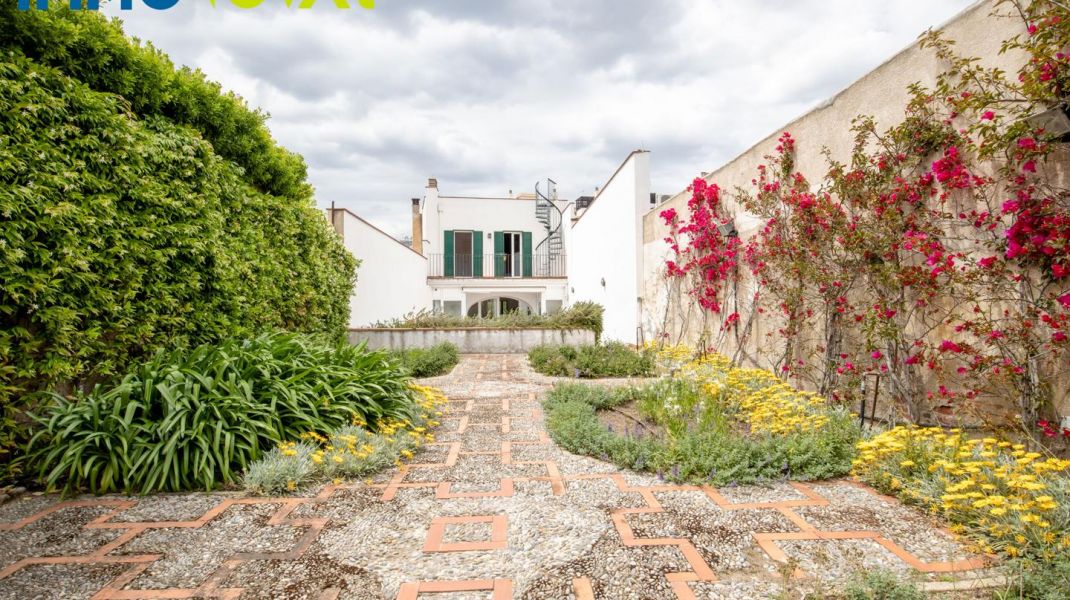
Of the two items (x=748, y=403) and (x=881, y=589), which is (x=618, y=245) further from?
(x=881, y=589)

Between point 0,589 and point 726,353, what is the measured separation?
5.96 meters

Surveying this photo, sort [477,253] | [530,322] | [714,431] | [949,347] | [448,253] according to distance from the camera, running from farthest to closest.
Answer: [477,253]
[448,253]
[530,322]
[714,431]
[949,347]

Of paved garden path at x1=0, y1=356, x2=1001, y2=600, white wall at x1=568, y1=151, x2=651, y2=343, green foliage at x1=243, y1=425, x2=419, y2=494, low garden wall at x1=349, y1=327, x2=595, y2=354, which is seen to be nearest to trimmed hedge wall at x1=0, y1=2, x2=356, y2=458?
A: paved garden path at x1=0, y1=356, x2=1001, y2=600

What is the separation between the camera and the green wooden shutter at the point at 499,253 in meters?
17.8

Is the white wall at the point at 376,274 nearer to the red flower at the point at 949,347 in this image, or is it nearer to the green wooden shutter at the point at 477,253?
the green wooden shutter at the point at 477,253

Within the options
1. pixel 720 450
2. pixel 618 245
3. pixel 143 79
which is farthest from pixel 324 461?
pixel 618 245

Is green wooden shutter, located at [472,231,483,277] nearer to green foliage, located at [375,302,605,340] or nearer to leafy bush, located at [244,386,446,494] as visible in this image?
green foliage, located at [375,302,605,340]

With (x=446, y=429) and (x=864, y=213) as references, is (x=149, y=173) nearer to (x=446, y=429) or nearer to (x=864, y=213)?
(x=446, y=429)

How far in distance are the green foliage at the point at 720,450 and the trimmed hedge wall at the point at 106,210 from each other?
2812 millimetres

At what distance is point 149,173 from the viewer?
3066 millimetres

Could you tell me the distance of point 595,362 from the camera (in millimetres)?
6344

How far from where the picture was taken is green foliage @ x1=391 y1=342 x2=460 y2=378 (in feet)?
20.6

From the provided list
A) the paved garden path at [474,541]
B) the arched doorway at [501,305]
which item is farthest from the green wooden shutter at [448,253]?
the paved garden path at [474,541]

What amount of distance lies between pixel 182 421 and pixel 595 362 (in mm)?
4680
